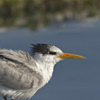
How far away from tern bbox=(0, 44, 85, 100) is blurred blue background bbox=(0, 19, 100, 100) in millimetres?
1246

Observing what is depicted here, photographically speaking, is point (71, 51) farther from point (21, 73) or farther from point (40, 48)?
point (21, 73)

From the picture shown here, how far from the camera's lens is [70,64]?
12102mm

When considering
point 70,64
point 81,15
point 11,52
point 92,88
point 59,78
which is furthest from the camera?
point 81,15

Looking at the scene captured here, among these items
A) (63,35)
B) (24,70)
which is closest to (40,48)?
(24,70)

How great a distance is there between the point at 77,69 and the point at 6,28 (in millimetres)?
4222

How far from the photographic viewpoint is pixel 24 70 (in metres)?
8.92

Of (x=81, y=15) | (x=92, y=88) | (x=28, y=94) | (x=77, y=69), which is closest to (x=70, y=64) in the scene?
(x=77, y=69)

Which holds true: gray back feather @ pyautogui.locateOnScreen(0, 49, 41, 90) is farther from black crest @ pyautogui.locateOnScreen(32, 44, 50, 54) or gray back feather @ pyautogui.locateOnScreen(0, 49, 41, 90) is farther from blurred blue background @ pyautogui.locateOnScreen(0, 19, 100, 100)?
blurred blue background @ pyautogui.locateOnScreen(0, 19, 100, 100)

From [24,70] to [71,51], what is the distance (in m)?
3.85

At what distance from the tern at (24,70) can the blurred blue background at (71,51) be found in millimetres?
1246

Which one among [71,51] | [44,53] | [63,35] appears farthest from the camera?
[63,35]

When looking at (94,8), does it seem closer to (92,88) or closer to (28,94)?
(92,88)

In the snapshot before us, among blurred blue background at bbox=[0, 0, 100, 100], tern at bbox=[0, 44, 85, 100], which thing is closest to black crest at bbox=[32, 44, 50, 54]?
tern at bbox=[0, 44, 85, 100]

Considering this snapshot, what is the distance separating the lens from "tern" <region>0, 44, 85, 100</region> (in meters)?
8.80
